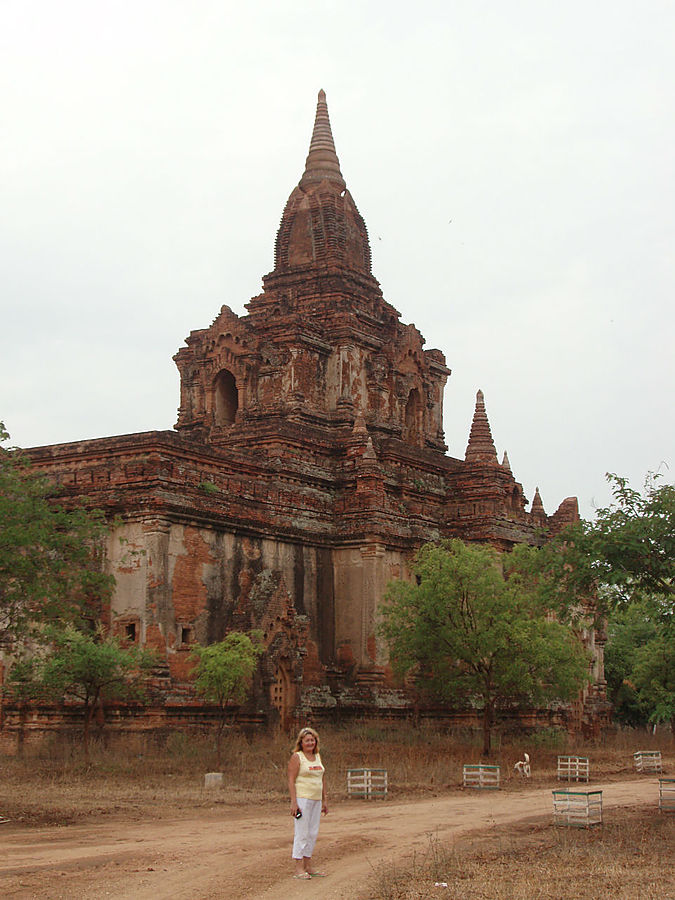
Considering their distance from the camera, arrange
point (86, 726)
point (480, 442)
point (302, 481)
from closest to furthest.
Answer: point (86, 726) < point (302, 481) < point (480, 442)

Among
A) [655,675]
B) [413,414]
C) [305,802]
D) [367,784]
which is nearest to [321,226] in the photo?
[413,414]

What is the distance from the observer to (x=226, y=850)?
47.1 feet

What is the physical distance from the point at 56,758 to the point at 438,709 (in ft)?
36.8

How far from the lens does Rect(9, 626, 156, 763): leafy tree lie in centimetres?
2284

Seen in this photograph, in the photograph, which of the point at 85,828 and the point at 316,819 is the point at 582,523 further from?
the point at 85,828

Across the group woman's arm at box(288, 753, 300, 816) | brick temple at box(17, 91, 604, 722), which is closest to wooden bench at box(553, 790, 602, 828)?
woman's arm at box(288, 753, 300, 816)

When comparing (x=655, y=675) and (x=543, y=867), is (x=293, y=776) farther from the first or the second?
(x=655, y=675)

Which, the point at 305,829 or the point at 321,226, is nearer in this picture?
the point at 305,829

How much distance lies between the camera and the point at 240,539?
28531mm

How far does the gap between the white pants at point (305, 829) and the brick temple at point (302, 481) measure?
35.3ft

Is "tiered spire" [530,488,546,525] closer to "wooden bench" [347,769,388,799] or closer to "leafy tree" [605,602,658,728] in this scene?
"leafy tree" [605,602,658,728]

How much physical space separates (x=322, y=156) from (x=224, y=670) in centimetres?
2166

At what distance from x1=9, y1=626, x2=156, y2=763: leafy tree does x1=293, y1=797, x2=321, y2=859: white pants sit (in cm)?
1090

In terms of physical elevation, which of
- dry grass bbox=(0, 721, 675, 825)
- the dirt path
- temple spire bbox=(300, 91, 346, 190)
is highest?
temple spire bbox=(300, 91, 346, 190)
